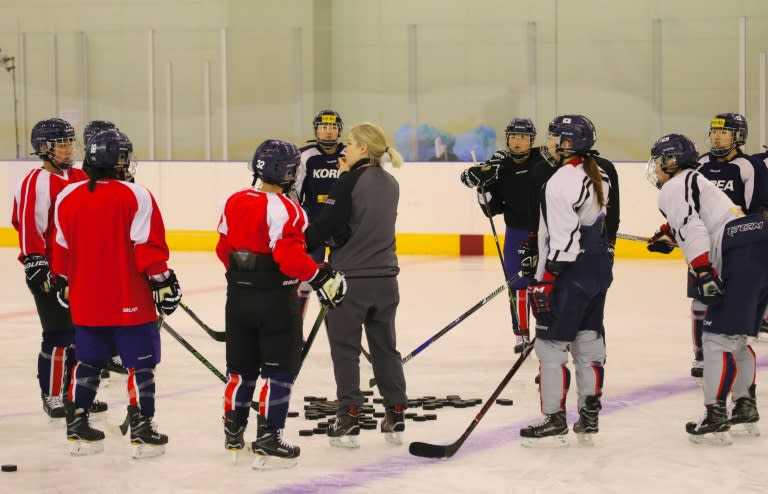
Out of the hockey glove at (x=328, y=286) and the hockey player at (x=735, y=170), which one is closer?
the hockey glove at (x=328, y=286)

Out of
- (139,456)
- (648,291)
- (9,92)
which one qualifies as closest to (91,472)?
(139,456)

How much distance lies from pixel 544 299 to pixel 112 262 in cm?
152

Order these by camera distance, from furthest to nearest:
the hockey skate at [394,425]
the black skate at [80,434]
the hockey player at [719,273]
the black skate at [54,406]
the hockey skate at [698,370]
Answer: the hockey skate at [698,370] → the black skate at [54,406] → the hockey skate at [394,425] → the hockey player at [719,273] → the black skate at [80,434]

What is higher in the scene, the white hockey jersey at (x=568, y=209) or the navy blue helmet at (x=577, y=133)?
the navy blue helmet at (x=577, y=133)

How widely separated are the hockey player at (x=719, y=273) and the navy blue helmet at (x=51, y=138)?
2.32m

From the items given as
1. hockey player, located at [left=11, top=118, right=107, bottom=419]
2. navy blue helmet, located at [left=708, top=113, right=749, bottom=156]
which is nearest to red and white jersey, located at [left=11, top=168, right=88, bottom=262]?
hockey player, located at [left=11, top=118, right=107, bottom=419]

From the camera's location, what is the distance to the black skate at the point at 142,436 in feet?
14.2

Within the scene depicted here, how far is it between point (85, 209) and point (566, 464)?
1867 millimetres

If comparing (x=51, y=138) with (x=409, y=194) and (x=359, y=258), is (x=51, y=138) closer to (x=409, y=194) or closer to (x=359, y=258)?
(x=359, y=258)

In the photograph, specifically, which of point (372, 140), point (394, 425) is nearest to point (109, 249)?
point (372, 140)

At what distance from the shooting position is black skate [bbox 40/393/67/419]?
16.3ft

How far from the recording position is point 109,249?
13.7 feet

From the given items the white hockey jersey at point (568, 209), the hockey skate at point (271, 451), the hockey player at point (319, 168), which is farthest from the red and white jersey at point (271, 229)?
the hockey player at point (319, 168)

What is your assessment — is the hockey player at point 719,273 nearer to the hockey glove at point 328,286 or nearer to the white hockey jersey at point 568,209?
the white hockey jersey at point 568,209
